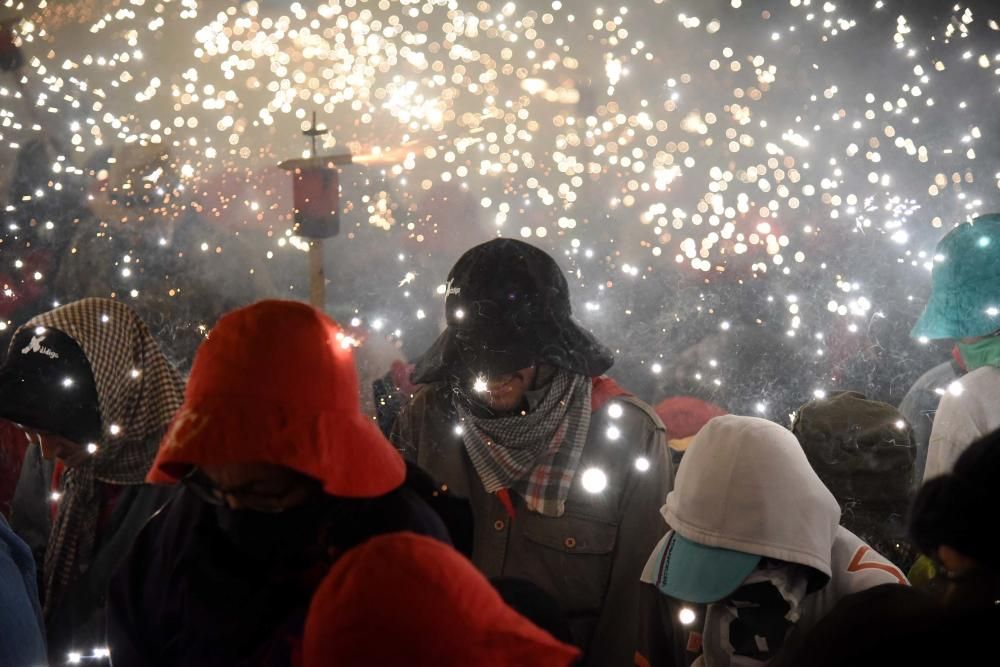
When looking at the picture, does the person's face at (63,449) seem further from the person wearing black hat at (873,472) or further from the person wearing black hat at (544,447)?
the person wearing black hat at (873,472)

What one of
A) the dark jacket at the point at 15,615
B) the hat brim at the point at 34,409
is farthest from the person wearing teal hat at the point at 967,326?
the hat brim at the point at 34,409

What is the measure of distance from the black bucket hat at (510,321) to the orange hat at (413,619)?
54.2 inches

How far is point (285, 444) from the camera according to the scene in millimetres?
1546

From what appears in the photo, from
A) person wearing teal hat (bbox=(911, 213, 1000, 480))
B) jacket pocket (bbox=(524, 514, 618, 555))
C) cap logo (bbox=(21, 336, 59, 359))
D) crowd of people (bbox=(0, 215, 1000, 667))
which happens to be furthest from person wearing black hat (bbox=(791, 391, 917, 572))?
cap logo (bbox=(21, 336, 59, 359))

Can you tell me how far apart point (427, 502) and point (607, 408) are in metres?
0.94

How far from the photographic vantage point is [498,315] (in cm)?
257

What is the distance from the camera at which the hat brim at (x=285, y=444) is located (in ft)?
5.04

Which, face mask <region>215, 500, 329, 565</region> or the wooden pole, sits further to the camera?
the wooden pole

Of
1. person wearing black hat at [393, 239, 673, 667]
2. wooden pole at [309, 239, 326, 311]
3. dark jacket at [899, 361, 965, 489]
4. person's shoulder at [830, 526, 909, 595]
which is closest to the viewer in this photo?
person's shoulder at [830, 526, 909, 595]

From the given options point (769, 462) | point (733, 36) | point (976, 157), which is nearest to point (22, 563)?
point (769, 462)

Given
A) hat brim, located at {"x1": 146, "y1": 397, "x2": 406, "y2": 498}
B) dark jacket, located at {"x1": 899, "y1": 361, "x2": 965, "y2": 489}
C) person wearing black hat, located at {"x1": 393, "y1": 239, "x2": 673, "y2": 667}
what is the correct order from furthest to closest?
dark jacket, located at {"x1": 899, "y1": 361, "x2": 965, "y2": 489}, person wearing black hat, located at {"x1": 393, "y1": 239, "x2": 673, "y2": 667}, hat brim, located at {"x1": 146, "y1": 397, "x2": 406, "y2": 498}

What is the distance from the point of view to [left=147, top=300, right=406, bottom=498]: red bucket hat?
1544 mm

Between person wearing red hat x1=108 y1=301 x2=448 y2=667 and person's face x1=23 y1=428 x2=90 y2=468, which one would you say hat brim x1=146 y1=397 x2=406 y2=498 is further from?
person's face x1=23 y1=428 x2=90 y2=468

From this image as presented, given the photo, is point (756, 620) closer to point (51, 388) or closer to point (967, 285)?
point (967, 285)
